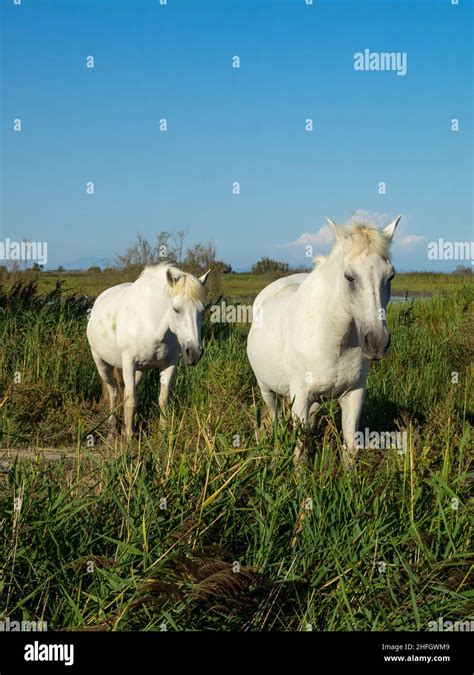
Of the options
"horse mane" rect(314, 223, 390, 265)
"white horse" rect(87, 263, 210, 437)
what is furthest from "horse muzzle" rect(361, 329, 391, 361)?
"white horse" rect(87, 263, 210, 437)

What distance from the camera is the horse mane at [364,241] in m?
5.53

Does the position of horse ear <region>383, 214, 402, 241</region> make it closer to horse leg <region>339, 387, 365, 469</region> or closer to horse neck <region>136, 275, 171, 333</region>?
horse leg <region>339, 387, 365, 469</region>

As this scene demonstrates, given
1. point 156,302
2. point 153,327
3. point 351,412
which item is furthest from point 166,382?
point 351,412

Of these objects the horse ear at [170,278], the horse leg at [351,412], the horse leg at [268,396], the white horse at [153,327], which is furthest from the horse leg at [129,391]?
the horse leg at [351,412]

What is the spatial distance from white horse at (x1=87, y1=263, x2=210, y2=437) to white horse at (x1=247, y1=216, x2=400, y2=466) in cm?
150

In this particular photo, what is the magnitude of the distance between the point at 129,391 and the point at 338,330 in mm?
3513

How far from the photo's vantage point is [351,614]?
394 centimetres

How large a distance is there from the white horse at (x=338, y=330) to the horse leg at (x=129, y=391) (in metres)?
2.21

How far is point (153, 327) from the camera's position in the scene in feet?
29.6

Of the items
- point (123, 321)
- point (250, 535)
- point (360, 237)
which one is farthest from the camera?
point (123, 321)

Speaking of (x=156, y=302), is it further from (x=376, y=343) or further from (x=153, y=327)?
(x=376, y=343)

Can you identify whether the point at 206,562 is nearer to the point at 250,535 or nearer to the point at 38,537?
the point at 250,535

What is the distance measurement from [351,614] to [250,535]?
82cm
